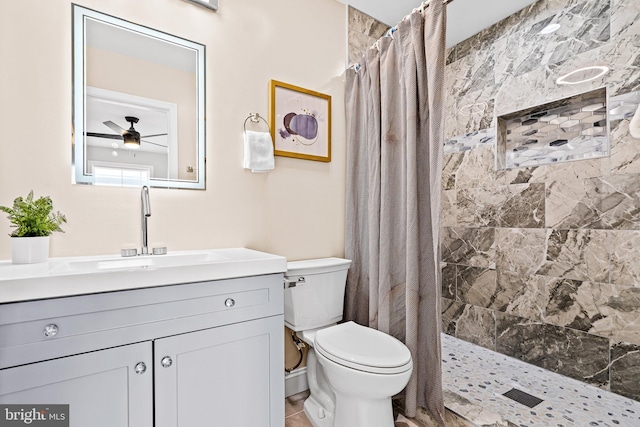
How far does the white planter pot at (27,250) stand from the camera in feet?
3.50

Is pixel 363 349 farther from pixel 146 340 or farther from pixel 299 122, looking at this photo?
pixel 299 122

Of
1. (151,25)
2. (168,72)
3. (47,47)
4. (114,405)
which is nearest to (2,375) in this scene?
(114,405)

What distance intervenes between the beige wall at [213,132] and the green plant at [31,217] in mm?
146

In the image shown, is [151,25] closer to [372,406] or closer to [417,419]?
[372,406]

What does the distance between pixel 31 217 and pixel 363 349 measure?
1475 mm

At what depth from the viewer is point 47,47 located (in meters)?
1.25

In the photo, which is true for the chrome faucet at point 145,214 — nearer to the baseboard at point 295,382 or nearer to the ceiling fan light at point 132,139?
the ceiling fan light at point 132,139

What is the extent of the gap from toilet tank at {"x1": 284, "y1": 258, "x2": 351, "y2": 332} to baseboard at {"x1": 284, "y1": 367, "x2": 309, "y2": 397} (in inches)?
16.0

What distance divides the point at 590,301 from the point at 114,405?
2.57 metres

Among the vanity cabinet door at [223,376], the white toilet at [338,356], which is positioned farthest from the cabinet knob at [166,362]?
the white toilet at [338,356]

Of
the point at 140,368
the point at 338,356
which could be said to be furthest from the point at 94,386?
the point at 338,356

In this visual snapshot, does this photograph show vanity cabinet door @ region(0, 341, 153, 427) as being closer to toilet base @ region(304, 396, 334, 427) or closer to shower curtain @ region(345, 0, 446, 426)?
toilet base @ region(304, 396, 334, 427)

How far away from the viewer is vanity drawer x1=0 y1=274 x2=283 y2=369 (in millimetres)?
856

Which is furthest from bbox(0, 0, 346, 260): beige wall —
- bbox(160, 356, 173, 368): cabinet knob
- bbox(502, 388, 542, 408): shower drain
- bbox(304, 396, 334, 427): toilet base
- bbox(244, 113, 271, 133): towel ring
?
bbox(502, 388, 542, 408): shower drain
